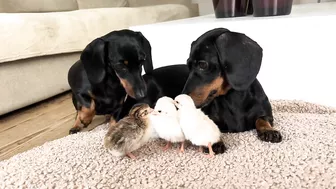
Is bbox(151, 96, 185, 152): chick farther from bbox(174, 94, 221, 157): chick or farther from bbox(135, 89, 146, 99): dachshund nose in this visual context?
bbox(135, 89, 146, 99): dachshund nose

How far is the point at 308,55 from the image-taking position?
63.6 inches

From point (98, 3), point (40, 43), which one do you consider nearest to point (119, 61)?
point (40, 43)

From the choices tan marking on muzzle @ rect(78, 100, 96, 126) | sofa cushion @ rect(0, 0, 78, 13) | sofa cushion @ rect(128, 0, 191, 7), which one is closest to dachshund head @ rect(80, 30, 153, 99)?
tan marking on muzzle @ rect(78, 100, 96, 126)

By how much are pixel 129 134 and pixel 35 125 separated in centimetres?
92

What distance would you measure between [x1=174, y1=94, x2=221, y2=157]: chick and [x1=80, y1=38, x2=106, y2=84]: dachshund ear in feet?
1.37

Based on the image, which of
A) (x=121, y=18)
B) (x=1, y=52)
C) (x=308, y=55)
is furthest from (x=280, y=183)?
(x=121, y=18)

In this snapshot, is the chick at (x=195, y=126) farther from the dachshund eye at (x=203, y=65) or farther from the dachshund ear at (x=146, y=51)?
the dachshund ear at (x=146, y=51)

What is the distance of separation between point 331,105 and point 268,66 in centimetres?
36

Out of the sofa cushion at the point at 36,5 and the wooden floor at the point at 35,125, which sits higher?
the sofa cushion at the point at 36,5

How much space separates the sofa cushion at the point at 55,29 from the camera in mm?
1868

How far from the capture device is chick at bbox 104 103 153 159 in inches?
42.6

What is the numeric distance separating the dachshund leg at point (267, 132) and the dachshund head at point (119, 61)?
471mm

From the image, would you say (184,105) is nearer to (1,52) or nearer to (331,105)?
(331,105)

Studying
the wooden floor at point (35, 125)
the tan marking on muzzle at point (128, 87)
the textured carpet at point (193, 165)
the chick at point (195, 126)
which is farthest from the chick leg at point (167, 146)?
the wooden floor at point (35, 125)
